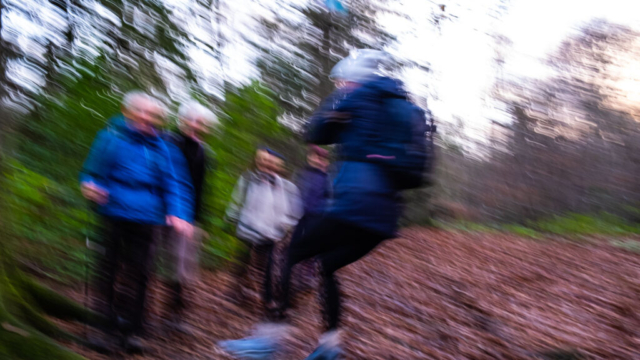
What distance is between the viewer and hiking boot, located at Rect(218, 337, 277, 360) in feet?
14.3

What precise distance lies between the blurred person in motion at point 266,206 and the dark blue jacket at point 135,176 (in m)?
1.68

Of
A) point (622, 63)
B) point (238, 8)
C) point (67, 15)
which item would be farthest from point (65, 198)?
point (622, 63)

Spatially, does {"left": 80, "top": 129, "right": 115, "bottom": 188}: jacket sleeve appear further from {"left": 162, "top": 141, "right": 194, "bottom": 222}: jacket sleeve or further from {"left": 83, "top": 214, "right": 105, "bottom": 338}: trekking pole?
{"left": 83, "top": 214, "right": 105, "bottom": 338}: trekking pole

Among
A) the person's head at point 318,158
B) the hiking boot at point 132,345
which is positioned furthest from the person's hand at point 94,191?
the person's head at point 318,158

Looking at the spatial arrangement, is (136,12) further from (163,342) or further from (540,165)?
(540,165)

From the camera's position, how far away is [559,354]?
4715mm

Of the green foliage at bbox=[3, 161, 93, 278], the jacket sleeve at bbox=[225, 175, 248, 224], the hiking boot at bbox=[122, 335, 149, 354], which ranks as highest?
the jacket sleeve at bbox=[225, 175, 248, 224]

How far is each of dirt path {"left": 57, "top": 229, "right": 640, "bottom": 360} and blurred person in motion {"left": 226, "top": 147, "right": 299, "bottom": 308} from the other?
0.75 metres

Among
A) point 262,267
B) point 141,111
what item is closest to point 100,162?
point 141,111

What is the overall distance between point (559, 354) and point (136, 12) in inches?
238

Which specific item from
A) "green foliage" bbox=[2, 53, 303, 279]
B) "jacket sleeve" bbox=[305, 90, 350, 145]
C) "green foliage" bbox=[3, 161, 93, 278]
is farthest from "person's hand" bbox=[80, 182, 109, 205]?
"green foliage" bbox=[3, 161, 93, 278]

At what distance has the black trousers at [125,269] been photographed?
170 inches

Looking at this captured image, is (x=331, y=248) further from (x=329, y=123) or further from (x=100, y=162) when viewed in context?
(x=100, y=162)

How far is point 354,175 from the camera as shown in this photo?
10.7 feet
